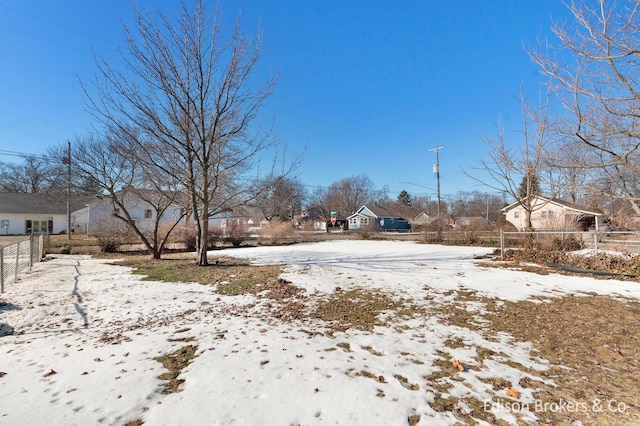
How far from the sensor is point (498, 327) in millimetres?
4508

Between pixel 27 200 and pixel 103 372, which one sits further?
pixel 27 200

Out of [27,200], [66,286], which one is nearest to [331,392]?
[66,286]

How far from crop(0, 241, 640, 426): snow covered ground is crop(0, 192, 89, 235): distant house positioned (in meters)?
38.3

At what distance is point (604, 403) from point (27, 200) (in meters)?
51.2

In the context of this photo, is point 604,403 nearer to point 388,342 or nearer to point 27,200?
point 388,342

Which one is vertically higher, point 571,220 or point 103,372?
point 571,220

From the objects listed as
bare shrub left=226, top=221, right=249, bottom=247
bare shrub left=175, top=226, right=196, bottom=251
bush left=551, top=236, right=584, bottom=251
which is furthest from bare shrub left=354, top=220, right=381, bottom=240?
bush left=551, top=236, right=584, bottom=251

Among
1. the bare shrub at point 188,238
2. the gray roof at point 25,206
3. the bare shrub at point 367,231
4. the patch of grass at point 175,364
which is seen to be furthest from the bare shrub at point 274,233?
the gray roof at point 25,206

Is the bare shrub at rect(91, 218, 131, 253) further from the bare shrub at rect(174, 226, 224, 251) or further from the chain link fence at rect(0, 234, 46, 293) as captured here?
the chain link fence at rect(0, 234, 46, 293)

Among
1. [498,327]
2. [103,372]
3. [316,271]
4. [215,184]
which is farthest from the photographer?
[215,184]

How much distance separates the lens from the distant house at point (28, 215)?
3481 centimetres

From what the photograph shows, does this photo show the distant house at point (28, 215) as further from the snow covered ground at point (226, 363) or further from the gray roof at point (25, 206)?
the snow covered ground at point (226, 363)

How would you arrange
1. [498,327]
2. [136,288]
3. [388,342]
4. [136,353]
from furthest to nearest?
[136,288] → [498,327] → [388,342] → [136,353]

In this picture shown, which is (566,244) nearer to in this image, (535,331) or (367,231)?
(535,331)
